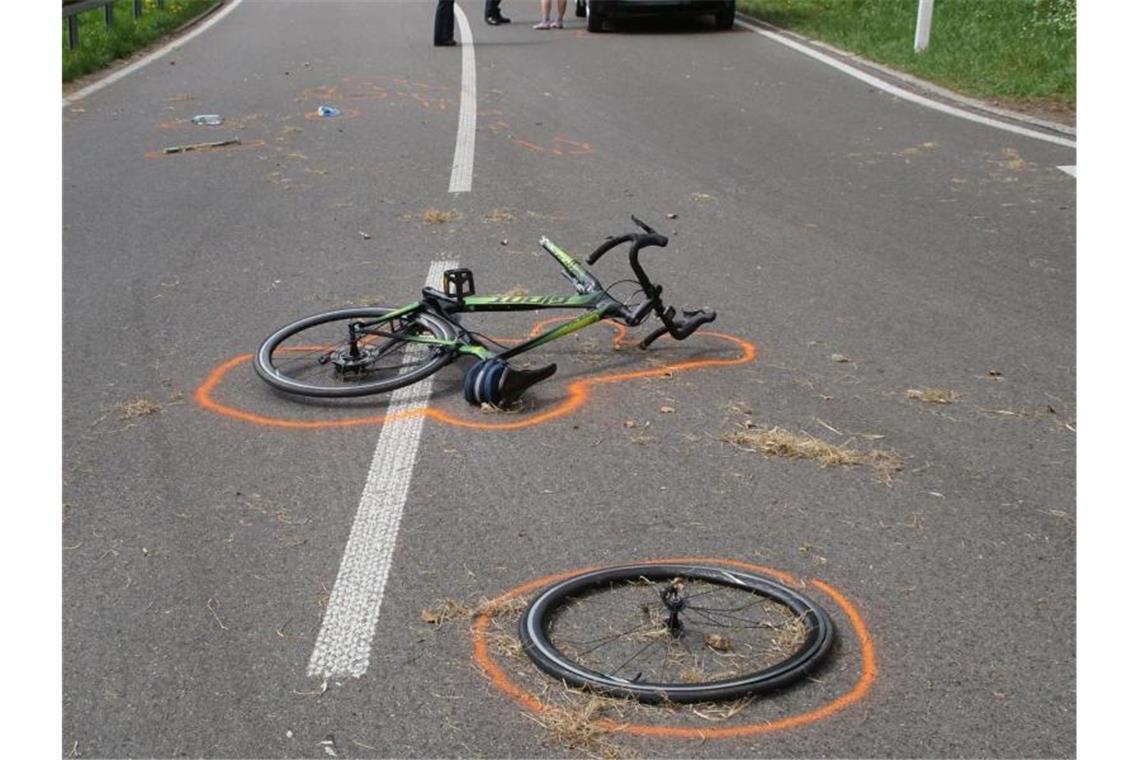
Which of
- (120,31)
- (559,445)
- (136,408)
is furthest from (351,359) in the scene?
(120,31)

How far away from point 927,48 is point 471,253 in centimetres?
979

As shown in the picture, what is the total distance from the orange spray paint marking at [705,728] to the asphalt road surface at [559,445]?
0.06 feet

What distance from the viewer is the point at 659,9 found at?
20.5 meters

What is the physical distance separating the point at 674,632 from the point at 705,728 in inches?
20.3

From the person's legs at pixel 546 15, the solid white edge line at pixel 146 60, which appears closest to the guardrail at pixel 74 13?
the solid white edge line at pixel 146 60

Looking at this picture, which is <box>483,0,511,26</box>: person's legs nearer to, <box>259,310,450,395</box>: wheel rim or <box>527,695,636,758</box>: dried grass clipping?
<box>259,310,450,395</box>: wheel rim

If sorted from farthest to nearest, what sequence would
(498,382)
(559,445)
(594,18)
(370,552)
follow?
(594,18) < (498,382) < (559,445) < (370,552)

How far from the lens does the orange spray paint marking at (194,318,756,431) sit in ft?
19.6

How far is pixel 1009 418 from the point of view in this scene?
596 centimetres

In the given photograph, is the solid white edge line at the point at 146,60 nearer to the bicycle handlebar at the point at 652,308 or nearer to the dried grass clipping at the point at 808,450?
the bicycle handlebar at the point at 652,308

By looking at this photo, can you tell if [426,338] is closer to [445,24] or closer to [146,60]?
[445,24]

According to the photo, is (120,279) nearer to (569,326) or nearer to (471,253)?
(471,253)

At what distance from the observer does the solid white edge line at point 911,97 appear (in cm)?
1216

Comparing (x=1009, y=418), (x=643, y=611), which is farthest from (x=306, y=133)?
(x=643, y=611)
